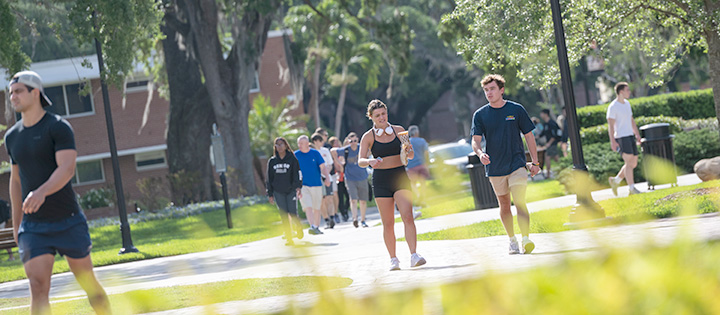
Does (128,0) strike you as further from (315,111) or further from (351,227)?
(315,111)

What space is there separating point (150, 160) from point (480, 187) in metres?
29.0

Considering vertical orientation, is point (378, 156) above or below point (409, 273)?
above

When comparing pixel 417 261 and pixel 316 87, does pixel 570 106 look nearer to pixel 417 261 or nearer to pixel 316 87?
pixel 417 261

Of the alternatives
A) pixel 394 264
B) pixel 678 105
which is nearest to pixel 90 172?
pixel 678 105

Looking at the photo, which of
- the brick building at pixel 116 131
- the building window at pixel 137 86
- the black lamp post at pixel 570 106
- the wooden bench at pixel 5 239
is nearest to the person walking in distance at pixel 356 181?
the black lamp post at pixel 570 106

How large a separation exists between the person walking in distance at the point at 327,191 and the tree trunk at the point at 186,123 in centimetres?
1200

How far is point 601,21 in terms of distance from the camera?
49.7 feet

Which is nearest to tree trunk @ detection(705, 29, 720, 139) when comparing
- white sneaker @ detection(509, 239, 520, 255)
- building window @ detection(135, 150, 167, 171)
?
white sneaker @ detection(509, 239, 520, 255)

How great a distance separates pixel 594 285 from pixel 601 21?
13010 mm

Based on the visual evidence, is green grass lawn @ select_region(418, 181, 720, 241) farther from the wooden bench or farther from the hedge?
the hedge

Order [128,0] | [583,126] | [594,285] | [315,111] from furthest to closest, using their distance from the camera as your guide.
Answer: [315,111] < [583,126] < [128,0] < [594,285]

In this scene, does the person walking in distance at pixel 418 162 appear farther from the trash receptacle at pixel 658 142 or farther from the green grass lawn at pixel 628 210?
the green grass lawn at pixel 628 210

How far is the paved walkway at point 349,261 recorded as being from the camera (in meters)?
7.00

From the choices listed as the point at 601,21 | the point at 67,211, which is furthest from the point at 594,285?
the point at 601,21
